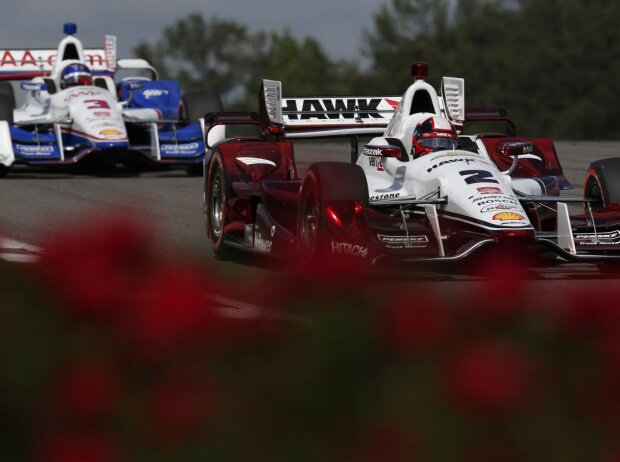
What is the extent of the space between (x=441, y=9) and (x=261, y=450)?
74545 mm

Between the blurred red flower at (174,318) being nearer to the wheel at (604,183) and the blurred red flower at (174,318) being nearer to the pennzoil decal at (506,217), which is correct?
the pennzoil decal at (506,217)

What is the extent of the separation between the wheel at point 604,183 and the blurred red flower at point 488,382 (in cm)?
715

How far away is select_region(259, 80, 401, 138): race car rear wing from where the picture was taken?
1140 cm

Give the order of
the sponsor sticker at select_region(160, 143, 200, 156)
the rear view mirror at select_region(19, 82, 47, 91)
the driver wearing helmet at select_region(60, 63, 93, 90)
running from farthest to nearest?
the rear view mirror at select_region(19, 82, 47, 91) < the driver wearing helmet at select_region(60, 63, 93, 90) < the sponsor sticker at select_region(160, 143, 200, 156)

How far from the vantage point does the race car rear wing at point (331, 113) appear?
1140 cm

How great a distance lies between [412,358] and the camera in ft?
8.48

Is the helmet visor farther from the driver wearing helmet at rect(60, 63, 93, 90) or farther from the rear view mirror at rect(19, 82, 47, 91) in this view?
the rear view mirror at rect(19, 82, 47, 91)

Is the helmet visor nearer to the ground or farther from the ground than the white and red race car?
farther from the ground

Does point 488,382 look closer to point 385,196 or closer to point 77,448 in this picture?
point 77,448

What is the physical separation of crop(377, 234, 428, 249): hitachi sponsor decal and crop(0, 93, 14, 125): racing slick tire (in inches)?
420

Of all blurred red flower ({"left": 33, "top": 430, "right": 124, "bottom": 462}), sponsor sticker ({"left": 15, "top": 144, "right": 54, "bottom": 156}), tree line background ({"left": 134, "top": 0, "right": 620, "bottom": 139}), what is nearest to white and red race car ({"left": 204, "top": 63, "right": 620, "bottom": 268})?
blurred red flower ({"left": 33, "top": 430, "right": 124, "bottom": 462})

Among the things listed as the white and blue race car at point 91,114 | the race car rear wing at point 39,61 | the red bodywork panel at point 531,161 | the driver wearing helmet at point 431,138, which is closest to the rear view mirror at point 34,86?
the white and blue race car at point 91,114

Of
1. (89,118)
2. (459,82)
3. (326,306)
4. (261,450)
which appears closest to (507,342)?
(326,306)

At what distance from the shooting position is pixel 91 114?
18234 millimetres
